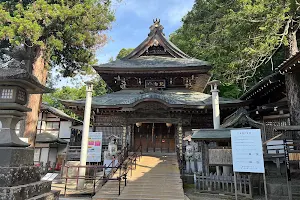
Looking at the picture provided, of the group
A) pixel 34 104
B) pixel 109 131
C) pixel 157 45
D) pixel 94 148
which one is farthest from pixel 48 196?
pixel 157 45

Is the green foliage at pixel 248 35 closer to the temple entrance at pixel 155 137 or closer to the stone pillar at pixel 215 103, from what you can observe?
the stone pillar at pixel 215 103

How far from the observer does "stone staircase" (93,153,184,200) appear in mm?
7906

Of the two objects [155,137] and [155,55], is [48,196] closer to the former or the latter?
[155,137]

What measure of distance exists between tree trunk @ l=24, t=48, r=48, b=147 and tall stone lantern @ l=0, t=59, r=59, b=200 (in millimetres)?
7656

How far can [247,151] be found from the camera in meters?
7.01

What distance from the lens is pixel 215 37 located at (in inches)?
464

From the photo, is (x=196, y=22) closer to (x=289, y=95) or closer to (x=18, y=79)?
(x=289, y=95)

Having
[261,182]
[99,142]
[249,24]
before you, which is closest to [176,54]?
[249,24]

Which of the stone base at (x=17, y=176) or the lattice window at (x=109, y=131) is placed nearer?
the stone base at (x=17, y=176)

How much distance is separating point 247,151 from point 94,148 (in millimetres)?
8820

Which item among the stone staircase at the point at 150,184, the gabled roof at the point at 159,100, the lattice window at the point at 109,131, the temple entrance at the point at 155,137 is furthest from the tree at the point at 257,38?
the lattice window at the point at 109,131

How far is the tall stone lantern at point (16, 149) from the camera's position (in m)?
3.83

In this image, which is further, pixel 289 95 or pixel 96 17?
pixel 96 17

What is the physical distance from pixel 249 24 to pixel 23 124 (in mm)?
12606
